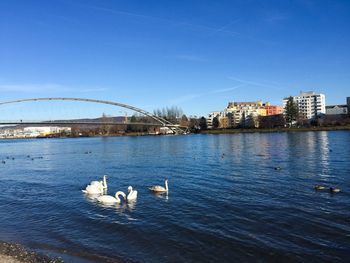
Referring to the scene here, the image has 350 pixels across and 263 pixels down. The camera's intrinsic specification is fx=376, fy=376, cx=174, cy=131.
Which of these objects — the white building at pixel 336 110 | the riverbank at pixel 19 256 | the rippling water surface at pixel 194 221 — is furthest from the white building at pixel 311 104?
the riverbank at pixel 19 256

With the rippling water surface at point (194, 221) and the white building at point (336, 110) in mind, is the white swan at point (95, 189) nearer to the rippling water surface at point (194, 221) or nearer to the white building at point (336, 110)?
the rippling water surface at point (194, 221)

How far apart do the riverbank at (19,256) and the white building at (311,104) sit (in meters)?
186

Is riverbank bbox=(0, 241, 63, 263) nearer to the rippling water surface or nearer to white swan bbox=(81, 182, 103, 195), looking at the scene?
the rippling water surface

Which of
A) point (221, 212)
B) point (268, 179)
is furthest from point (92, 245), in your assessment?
point (268, 179)

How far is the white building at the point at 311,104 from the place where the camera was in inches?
7359

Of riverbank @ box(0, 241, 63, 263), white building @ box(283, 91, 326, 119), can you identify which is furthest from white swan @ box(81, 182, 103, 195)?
white building @ box(283, 91, 326, 119)

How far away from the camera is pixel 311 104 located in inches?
7490

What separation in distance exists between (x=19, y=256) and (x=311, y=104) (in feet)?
636

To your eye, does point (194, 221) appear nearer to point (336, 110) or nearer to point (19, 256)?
point (19, 256)

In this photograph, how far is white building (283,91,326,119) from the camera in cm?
18693

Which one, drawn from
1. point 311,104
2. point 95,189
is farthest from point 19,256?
point 311,104

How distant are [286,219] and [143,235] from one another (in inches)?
237

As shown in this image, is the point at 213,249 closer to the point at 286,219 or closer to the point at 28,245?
the point at 286,219

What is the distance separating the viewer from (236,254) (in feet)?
39.3
